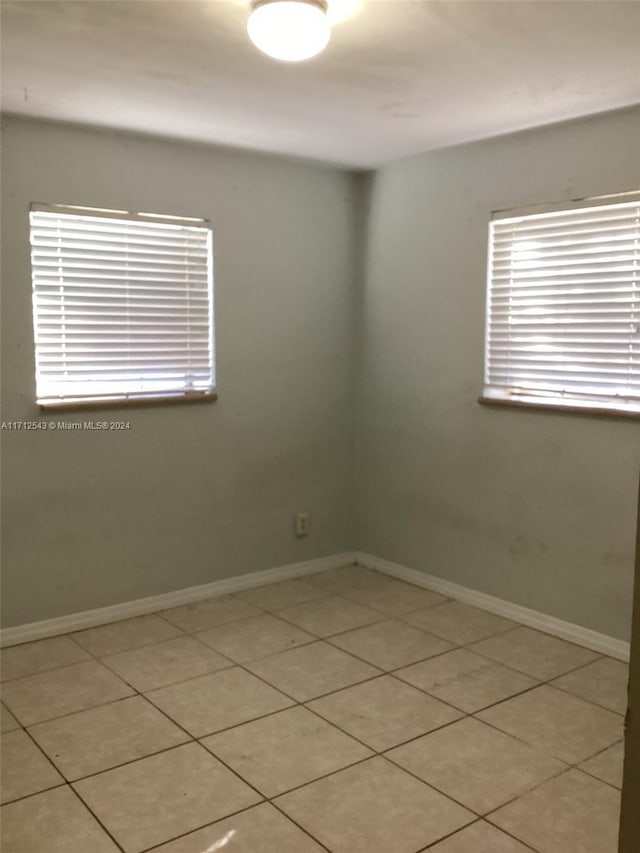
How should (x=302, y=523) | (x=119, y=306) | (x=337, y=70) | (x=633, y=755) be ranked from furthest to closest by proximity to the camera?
(x=302, y=523) < (x=119, y=306) < (x=337, y=70) < (x=633, y=755)

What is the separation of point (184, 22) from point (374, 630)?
8.43 feet

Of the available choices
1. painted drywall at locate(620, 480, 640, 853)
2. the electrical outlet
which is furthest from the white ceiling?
the electrical outlet

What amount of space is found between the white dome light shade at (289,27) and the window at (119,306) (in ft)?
4.84

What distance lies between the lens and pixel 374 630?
347 cm

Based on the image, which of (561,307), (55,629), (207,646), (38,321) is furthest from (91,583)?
(561,307)

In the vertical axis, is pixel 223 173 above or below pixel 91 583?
above

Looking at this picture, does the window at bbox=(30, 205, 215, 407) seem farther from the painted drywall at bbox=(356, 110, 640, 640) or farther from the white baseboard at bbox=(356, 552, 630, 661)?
the white baseboard at bbox=(356, 552, 630, 661)

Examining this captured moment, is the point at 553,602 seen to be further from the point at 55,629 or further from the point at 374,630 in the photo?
the point at 55,629

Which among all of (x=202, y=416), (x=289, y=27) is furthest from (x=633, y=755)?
(x=202, y=416)

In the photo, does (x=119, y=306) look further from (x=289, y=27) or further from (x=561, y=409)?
(x=561, y=409)

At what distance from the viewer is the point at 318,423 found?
422cm

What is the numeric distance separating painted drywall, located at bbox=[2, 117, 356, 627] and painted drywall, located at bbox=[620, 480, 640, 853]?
113 inches

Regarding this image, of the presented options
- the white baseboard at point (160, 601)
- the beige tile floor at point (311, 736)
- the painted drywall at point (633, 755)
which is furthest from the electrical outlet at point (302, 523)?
the painted drywall at point (633, 755)

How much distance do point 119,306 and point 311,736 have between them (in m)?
2.05
